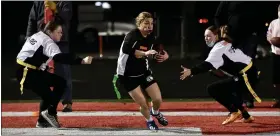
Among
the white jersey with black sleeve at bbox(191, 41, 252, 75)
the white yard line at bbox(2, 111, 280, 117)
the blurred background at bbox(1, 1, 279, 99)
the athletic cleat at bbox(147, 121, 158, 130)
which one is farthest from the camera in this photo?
the blurred background at bbox(1, 1, 279, 99)

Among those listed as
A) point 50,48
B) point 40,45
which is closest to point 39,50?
point 40,45

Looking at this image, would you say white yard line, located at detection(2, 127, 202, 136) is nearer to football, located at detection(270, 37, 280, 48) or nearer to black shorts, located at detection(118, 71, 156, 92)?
black shorts, located at detection(118, 71, 156, 92)

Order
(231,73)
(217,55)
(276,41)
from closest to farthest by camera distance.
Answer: (217,55) < (231,73) < (276,41)

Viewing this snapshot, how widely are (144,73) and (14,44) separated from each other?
70.2 feet

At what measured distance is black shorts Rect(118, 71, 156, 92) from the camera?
7.23 metres

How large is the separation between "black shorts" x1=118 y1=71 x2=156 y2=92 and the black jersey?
4cm

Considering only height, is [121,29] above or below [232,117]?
below

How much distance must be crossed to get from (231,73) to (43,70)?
234cm

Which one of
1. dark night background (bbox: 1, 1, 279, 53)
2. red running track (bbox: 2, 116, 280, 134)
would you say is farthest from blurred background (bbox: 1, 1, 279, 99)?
red running track (bbox: 2, 116, 280, 134)

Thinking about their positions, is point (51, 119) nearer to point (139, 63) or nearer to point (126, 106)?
point (139, 63)

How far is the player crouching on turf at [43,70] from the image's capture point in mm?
7289

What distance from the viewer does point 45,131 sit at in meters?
7.12

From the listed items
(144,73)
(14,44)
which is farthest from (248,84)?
(14,44)

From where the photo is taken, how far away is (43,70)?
7.45 meters
